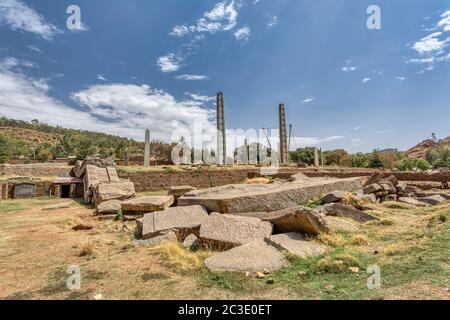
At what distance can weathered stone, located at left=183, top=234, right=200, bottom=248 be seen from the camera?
5772 mm

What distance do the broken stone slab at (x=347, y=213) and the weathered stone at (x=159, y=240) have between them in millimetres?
4275

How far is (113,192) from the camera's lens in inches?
485

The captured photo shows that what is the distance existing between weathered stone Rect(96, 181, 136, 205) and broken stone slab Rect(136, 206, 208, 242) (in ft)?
17.0

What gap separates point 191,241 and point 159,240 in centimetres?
76

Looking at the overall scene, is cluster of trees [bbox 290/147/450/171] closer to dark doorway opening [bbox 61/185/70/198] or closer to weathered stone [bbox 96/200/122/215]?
dark doorway opening [bbox 61/185/70/198]

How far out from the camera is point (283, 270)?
421 cm

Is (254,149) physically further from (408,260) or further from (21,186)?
(408,260)

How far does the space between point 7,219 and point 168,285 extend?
349 inches

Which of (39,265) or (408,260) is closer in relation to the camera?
(408,260)
